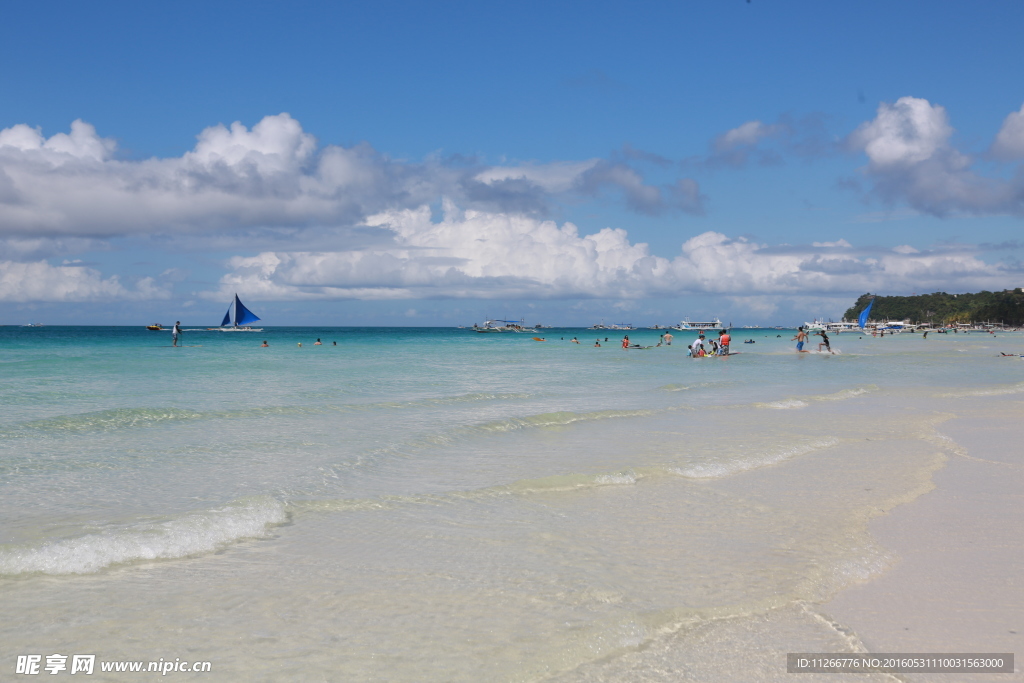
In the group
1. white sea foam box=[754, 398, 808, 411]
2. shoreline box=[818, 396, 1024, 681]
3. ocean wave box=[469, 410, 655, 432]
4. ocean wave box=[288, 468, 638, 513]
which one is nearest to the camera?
shoreline box=[818, 396, 1024, 681]

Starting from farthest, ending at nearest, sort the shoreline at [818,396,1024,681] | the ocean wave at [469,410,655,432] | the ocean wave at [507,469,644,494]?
the ocean wave at [469,410,655,432], the ocean wave at [507,469,644,494], the shoreline at [818,396,1024,681]

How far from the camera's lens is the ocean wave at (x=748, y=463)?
10227 mm

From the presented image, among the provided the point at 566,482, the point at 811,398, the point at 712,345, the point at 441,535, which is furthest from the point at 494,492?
the point at 712,345

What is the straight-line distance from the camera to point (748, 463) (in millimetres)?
11016

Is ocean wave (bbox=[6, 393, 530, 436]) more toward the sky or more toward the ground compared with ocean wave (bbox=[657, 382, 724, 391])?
more toward the ground

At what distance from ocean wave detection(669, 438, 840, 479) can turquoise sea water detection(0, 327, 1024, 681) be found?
63 mm

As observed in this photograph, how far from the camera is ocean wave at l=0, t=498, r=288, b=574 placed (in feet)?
20.3

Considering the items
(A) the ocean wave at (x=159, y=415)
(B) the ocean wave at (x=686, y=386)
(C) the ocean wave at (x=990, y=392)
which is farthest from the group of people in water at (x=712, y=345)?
(A) the ocean wave at (x=159, y=415)

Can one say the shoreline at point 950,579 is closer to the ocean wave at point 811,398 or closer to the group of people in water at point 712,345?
the ocean wave at point 811,398

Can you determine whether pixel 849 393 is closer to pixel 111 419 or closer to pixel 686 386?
pixel 686 386

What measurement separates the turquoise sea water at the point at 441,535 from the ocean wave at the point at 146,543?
0.03m

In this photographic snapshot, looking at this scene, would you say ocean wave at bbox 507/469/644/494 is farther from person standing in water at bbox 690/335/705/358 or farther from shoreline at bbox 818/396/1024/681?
person standing in water at bbox 690/335/705/358

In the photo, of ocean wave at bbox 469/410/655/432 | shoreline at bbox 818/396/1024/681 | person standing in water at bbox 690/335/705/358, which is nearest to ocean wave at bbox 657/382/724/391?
ocean wave at bbox 469/410/655/432

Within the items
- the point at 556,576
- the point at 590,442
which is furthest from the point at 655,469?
the point at 556,576
